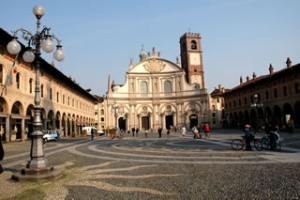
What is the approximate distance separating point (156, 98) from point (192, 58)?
17556 mm

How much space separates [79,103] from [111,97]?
15.8 m

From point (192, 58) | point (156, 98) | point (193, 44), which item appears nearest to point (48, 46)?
point (156, 98)

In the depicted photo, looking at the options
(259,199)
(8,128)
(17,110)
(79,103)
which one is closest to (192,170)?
(259,199)

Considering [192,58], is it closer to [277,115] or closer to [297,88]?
[277,115]

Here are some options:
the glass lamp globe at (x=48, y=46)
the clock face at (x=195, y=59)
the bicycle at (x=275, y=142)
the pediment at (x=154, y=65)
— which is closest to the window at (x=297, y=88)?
the bicycle at (x=275, y=142)

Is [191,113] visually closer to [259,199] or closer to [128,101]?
[128,101]

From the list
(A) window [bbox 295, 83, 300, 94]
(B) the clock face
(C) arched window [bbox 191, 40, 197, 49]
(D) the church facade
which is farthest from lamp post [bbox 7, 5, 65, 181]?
(C) arched window [bbox 191, 40, 197, 49]

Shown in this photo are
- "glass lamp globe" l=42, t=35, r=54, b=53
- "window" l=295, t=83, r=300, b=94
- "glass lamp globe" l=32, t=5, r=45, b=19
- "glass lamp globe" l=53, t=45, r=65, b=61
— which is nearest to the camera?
"glass lamp globe" l=42, t=35, r=54, b=53

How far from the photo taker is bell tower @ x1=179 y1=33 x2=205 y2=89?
239 feet

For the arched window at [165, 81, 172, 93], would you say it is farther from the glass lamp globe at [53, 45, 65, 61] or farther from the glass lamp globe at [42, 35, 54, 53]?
the glass lamp globe at [42, 35, 54, 53]

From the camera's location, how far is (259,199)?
5.27 m

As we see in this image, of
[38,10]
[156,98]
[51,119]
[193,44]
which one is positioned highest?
[193,44]

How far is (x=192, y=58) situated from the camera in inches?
2945

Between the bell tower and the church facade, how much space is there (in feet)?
9.00
